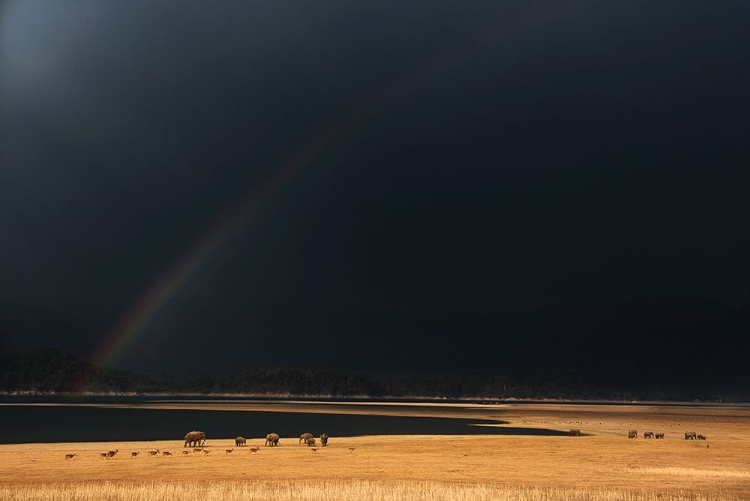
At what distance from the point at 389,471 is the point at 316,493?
35.7ft

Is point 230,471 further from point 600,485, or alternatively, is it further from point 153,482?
point 600,485

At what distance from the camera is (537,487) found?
38344mm

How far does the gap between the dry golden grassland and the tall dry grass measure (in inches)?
2.2

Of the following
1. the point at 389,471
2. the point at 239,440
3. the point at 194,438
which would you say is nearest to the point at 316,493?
the point at 389,471

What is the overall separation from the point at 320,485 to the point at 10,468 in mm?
19170

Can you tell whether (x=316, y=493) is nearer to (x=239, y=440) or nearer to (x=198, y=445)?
Result: (x=239, y=440)

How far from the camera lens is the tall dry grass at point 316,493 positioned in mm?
33656

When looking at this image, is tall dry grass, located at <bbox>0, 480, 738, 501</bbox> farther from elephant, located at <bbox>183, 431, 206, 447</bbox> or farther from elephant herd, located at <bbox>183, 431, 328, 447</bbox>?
elephant herd, located at <bbox>183, 431, 328, 447</bbox>

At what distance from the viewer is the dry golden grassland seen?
35.3 meters

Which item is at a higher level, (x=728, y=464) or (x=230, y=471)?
(x=728, y=464)

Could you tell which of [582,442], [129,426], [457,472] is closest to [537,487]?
[457,472]

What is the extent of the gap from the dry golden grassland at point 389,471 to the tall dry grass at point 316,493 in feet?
0.18

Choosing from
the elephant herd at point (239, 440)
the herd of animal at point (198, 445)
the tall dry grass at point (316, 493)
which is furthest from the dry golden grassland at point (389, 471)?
the elephant herd at point (239, 440)

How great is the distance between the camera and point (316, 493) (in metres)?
35.0
